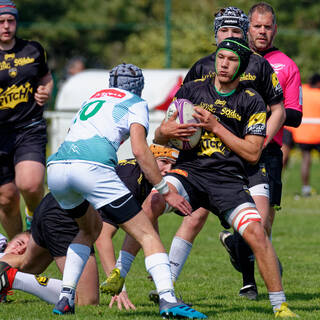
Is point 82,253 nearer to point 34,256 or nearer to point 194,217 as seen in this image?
point 34,256

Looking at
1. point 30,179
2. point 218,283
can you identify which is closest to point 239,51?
point 218,283

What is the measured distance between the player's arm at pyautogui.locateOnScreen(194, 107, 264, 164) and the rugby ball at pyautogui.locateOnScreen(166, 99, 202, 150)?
58 millimetres

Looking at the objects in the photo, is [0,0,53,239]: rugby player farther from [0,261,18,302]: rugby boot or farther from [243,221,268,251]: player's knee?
[243,221,268,251]: player's knee

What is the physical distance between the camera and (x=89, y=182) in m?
5.40

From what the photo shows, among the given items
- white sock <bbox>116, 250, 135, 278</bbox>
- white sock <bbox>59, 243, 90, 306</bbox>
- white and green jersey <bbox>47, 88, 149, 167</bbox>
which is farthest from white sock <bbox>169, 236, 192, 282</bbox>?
white and green jersey <bbox>47, 88, 149, 167</bbox>

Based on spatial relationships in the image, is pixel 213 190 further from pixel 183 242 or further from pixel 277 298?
pixel 183 242

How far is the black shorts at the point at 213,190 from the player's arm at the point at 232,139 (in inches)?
8.8

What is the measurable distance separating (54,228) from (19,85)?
253 centimetres

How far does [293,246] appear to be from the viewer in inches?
404

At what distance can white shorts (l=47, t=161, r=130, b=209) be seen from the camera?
5.41 m

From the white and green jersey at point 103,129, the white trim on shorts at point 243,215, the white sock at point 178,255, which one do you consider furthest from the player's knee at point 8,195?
the white trim on shorts at point 243,215

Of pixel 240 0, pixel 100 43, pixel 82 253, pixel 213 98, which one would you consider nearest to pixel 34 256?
pixel 82 253

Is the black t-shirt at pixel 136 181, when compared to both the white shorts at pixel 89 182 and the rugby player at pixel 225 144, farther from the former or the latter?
the white shorts at pixel 89 182

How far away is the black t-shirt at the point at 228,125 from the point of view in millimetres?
5867
